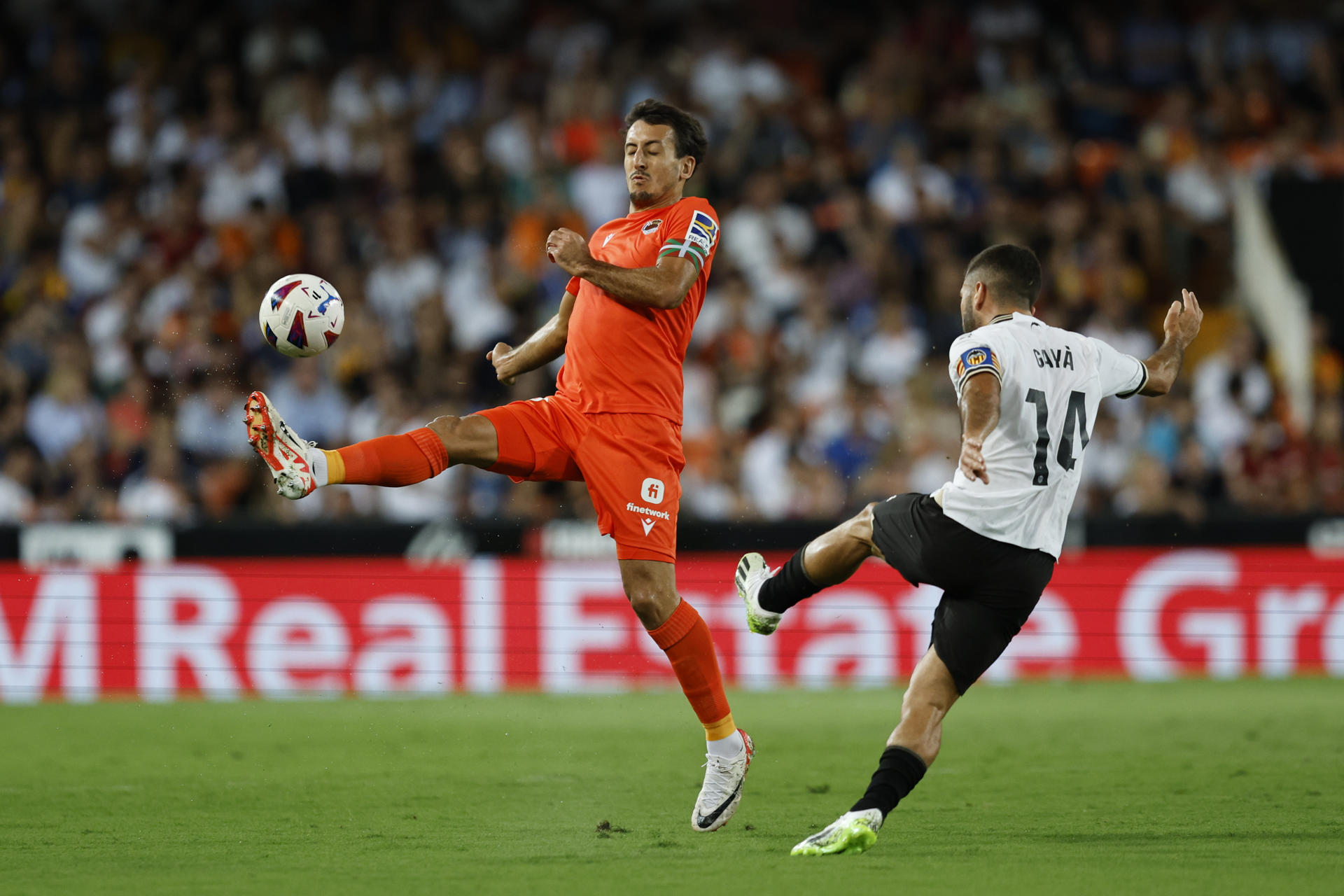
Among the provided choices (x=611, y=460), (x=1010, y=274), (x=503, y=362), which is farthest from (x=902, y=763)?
(x=503, y=362)

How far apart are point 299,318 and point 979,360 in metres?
2.83

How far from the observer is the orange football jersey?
6.67m

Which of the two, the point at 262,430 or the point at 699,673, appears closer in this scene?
the point at 262,430

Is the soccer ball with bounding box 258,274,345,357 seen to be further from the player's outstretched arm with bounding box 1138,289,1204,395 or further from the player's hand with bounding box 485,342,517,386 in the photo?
the player's outstretched arm with bounding box 1138,289,1204,395

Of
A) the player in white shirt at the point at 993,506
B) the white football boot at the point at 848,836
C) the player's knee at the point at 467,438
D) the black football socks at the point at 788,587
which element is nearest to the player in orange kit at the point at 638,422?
the player's knee at the point at 467,438

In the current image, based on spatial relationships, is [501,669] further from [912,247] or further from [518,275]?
[912,247]

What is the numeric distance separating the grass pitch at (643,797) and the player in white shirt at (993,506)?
56 cm

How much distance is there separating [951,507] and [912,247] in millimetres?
9691

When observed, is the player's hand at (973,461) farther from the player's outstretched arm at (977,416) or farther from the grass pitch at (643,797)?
the grass pitch at (643,797)

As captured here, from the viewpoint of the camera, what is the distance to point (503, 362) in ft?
23.6

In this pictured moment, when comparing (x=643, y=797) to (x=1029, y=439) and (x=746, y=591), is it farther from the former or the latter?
(x=1029, y=439)

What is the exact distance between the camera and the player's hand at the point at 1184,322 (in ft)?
22.6

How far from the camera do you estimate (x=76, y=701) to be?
468 inches

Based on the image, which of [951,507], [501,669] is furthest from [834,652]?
[951,507]
